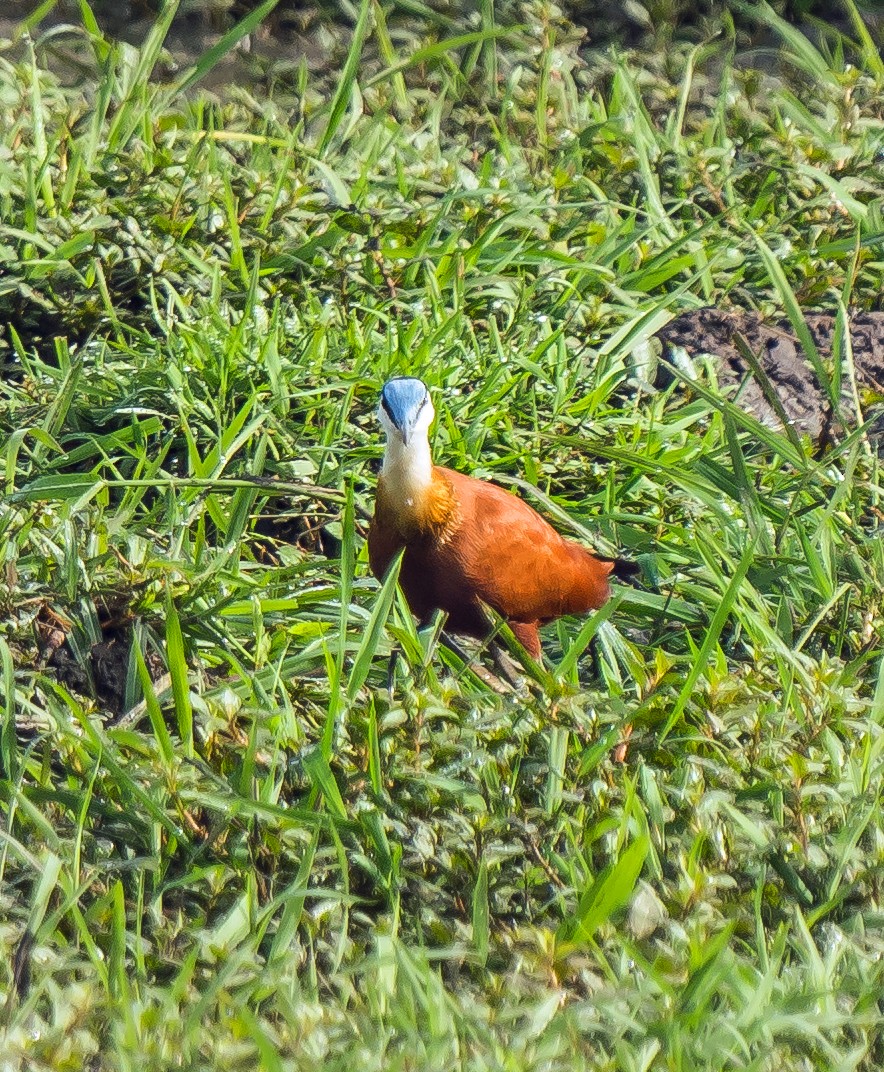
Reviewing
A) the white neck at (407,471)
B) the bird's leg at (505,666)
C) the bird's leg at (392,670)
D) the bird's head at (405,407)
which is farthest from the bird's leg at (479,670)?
the bird's head at (405,407)

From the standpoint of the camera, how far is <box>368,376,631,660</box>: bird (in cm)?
298

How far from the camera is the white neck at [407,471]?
9.74 ft

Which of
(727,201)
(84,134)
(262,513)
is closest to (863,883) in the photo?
(262,513)

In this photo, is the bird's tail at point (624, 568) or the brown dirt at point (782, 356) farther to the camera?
the brown dirt at point (782, 356)

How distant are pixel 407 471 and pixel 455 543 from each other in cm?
18

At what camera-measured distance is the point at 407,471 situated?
9.73 feet

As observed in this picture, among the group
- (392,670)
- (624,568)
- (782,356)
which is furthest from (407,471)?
(782,356)

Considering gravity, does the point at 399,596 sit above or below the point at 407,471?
below

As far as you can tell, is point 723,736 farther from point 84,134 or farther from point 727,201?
point 84,134

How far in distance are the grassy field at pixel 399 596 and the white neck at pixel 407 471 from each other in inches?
11.6

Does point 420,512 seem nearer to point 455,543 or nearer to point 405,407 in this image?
point 455,543

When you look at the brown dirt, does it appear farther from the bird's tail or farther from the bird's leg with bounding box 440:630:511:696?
the bird's leg with bounding box 440:630:511:696

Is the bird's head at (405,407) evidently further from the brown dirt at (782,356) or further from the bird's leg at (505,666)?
the brown dirt at (782,356)

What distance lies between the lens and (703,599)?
3188mm
